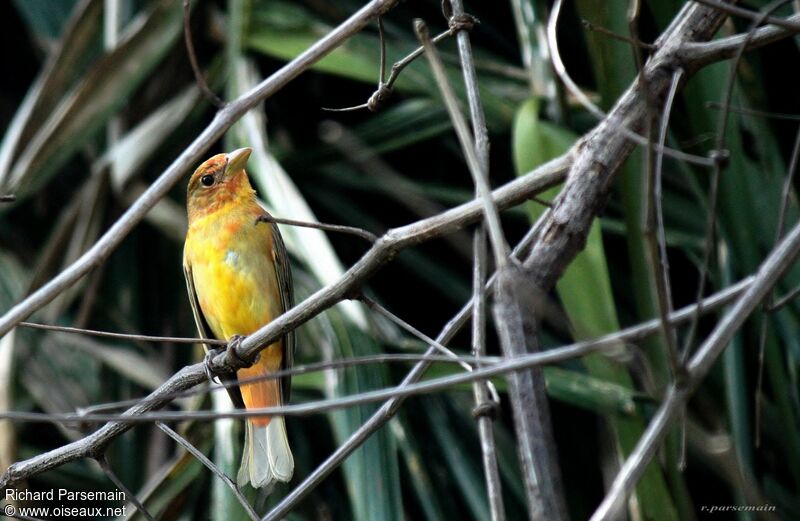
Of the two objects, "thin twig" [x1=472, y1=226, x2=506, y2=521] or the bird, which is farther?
the bird

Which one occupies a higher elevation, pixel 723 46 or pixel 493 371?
pixel 723 46

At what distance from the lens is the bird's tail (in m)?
3.30

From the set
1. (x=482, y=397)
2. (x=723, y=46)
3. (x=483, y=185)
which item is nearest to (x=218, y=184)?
(x=723, y=46)

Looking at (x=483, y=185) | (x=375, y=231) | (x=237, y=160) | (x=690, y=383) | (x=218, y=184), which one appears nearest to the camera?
(x=690, y=383)

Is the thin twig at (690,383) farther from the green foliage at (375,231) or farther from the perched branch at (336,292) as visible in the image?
the green foliage at (375,231)

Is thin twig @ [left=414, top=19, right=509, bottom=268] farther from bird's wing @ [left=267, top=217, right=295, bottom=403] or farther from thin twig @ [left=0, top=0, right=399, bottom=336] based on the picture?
bird's wing @ [left=267, top=217, right=295, bottom=403]

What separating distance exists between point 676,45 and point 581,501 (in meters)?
2.17

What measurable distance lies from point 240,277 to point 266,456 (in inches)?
27.8

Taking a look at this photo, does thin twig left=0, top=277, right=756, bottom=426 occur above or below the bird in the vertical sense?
below

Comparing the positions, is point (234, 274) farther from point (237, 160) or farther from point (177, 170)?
point (177, 170)

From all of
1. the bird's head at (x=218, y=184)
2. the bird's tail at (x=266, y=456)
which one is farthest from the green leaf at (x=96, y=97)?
the bird's tail at (x=266, y=456)

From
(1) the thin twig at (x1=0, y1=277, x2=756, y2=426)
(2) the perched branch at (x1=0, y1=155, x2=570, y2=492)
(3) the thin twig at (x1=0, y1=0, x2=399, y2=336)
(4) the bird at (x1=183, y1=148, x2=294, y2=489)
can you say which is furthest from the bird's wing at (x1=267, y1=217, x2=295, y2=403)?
(1) the thin twig at (x1=0, y1=277, x2=756, y2=426)

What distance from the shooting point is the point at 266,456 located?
341 centimetres

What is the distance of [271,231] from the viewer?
3912 mm
